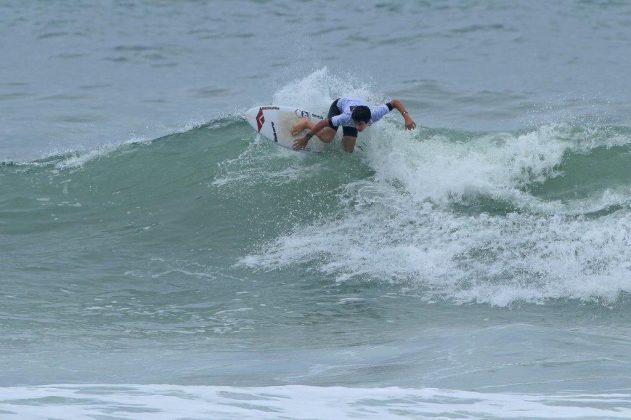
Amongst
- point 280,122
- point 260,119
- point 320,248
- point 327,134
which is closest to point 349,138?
point 327,134

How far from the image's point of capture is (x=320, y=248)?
407 inches

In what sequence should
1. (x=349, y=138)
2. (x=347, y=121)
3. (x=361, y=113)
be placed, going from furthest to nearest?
(x=349, y=138)
(x=347, y=121)
(x=361, y=113)

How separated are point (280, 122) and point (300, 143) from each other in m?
0.39

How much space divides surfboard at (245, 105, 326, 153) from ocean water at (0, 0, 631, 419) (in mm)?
244

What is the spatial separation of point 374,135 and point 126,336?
5.27 metres

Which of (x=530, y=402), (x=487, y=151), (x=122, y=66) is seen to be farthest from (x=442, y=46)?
(x=530, y=402)

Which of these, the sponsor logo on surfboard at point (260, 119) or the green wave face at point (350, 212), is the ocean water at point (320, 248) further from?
the sponsor logo on surfboard at point (260, 119)

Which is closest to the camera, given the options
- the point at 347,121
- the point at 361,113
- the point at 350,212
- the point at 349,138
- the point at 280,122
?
the point at 350,212

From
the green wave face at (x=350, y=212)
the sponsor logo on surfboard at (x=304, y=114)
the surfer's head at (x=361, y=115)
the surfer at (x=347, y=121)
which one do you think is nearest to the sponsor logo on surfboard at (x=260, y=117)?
the sponsor logo on surfboard at (x=304, y=114)

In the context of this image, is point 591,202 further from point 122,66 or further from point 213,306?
point 122,66

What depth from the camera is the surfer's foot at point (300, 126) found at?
478 inches

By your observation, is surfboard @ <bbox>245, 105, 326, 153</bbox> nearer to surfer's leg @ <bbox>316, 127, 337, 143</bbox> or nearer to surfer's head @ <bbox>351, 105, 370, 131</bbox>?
surfer's leg @ <bbox>316, 127, 337, 143</bbox>

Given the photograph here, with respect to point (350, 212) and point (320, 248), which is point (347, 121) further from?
point (320, 248)

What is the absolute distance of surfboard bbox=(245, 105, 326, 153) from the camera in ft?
40.6
